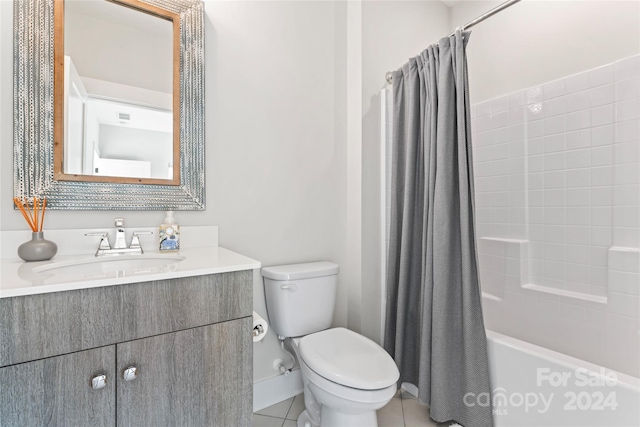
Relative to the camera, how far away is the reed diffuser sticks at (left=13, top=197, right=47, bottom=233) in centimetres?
109

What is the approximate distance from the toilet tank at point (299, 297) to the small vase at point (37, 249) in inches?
33.4

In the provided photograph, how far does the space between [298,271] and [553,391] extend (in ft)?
3.64

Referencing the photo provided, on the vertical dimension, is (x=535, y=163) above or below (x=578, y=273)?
above

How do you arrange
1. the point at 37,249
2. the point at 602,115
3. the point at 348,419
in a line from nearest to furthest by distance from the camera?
the point at 37,249
the point at 348,419
the point at 602,115

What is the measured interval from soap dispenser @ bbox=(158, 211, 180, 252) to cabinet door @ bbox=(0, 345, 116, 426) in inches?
21.5

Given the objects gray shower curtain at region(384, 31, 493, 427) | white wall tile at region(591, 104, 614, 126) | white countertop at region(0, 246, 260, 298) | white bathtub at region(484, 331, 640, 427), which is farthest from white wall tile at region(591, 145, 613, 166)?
white countertop at region(0, 246, 260, 298)

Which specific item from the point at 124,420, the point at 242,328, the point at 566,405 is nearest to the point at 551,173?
the point at 566,405

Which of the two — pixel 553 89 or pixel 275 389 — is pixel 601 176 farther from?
pixel 275 389

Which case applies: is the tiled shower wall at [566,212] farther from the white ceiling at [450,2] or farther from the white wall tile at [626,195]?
the white ceiling at [450,2]

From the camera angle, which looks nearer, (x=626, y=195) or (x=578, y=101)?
(x=626, y=195)

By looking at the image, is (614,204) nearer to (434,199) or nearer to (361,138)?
(434,199)

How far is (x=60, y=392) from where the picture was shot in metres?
0.75

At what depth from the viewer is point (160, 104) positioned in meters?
1.39

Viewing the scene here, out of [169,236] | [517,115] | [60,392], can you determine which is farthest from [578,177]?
[60,392]
